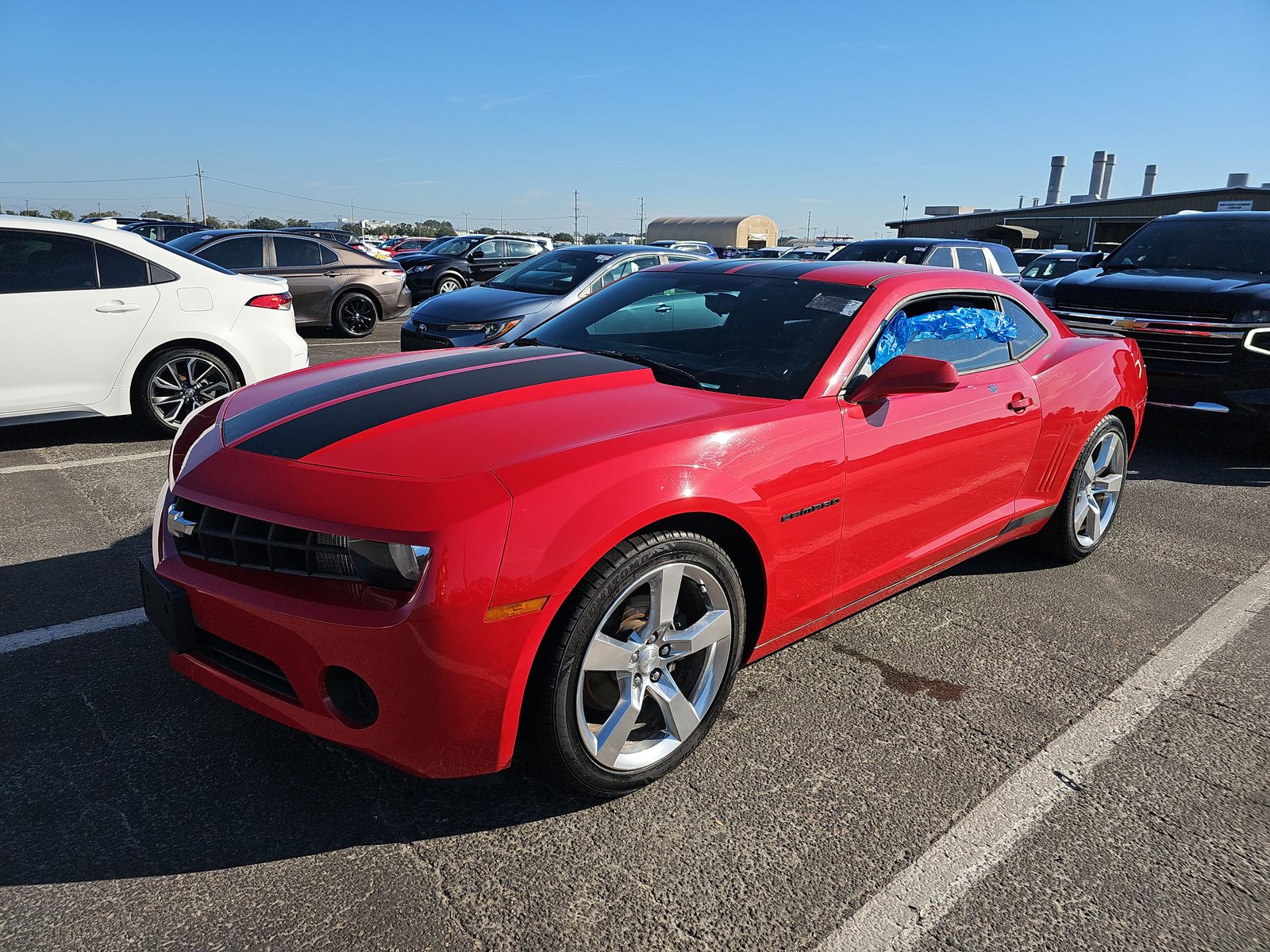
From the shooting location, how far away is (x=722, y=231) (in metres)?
65.4

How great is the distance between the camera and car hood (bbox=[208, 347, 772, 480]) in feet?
7.63

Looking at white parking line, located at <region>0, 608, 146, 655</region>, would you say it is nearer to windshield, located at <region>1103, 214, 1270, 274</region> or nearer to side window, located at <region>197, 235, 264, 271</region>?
windshield, located at <region>1103, 214, 1270, 274</region>

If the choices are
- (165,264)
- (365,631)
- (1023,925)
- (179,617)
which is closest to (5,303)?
(165,264)

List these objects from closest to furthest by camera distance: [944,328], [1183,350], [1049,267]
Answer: [944,328]
[1183,350]
[1049,267]

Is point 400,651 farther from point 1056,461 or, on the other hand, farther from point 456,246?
point 456,246

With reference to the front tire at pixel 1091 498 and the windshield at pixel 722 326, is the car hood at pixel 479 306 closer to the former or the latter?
the windshield at pixel 722 326

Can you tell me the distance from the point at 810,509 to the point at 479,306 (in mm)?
6275

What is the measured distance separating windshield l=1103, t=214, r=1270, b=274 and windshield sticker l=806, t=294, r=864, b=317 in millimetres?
6025

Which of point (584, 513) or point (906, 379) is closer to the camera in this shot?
point (584, 513)

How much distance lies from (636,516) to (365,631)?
710mm

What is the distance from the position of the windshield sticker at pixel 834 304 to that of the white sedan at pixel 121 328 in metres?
4.53

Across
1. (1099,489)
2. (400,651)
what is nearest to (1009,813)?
(400,651)

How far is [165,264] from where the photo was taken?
6113mm

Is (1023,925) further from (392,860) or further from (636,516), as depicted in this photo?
(392,860)
